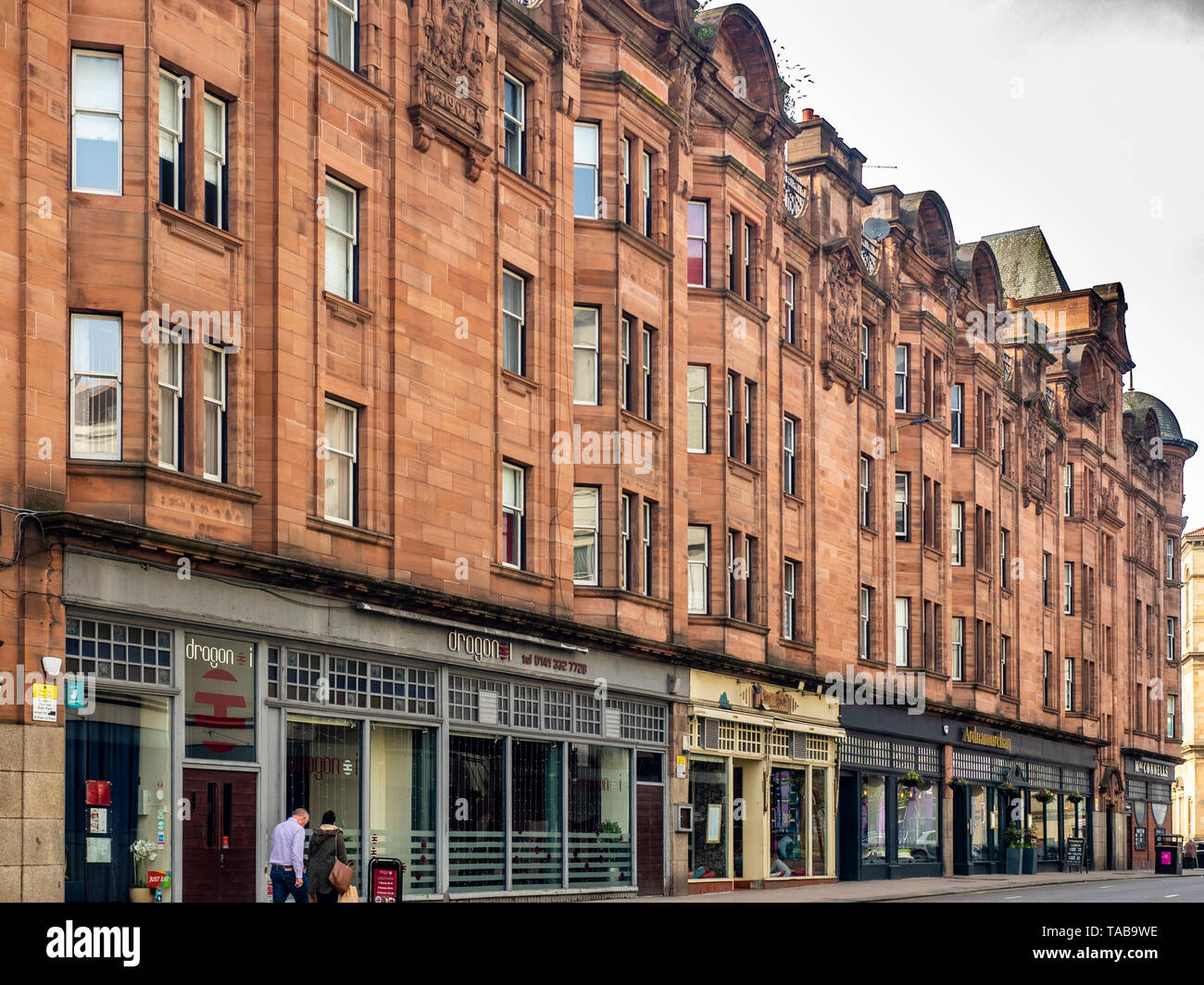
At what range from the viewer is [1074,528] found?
66500mm

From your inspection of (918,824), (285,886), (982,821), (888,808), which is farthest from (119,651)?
(982,821)

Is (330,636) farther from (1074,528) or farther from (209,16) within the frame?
(1074,528)

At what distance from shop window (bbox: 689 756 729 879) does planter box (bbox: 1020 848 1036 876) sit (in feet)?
70.3

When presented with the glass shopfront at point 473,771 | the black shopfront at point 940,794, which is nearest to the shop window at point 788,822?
the black shopfront at point 940,794

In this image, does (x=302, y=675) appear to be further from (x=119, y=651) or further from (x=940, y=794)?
(x=940, y=794)

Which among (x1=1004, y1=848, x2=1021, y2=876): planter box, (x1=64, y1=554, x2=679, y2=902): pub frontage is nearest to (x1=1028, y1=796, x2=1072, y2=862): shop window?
(x1=1004, y1=848, x2=1021, y2=876): planter box

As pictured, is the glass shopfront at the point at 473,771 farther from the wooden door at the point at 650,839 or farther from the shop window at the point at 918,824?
the shop window at the point at 918,824

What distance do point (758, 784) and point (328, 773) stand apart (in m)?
15.9

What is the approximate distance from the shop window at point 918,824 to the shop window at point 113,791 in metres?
29.3

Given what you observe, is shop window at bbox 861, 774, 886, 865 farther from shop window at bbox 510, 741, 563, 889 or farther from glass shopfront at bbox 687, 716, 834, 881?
shop window at bbox 510, 741, 563, 889

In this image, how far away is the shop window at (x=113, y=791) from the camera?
19172mm

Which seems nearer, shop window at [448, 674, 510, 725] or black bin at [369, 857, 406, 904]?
black bin at [369, 857, 406, 904]

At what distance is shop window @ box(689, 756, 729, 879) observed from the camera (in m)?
34.8
